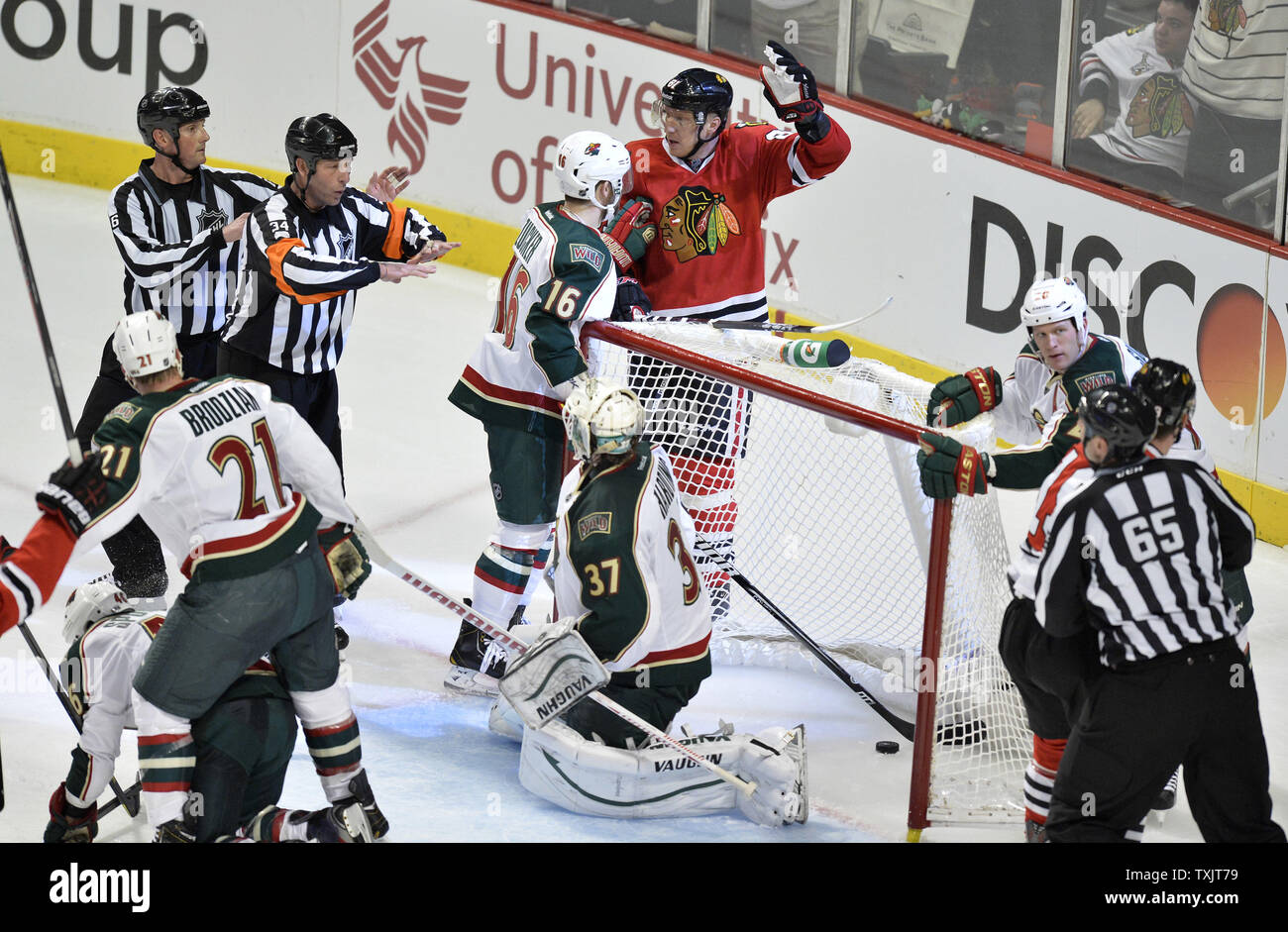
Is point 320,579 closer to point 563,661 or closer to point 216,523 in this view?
point 216,523

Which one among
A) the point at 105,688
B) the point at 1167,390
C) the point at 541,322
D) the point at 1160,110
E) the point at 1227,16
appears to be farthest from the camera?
the point at 1160,110

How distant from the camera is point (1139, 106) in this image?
241 inches

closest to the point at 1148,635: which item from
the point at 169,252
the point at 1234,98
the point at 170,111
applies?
the point at 169,252

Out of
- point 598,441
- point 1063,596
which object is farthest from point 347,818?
point 1063,596

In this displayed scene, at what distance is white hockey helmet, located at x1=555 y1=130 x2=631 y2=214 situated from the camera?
4.38 metres

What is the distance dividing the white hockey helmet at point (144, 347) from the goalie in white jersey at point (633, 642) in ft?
3.02

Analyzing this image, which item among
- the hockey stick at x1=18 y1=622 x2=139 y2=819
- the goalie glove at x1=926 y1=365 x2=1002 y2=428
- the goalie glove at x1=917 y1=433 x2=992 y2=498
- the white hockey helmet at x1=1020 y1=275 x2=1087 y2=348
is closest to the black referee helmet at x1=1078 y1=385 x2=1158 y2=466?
the goalie glove at x1=917 y1=433 x2=992 y2=498

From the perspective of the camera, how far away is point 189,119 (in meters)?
4.82

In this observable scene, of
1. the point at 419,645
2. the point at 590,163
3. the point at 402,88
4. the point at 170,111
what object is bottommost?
the point at 419,645

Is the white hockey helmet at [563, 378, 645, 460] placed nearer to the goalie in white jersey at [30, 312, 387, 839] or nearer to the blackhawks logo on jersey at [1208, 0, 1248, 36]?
the goalie in white jersey at [30, 312, 387, 839]

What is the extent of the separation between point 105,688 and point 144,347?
0.73m

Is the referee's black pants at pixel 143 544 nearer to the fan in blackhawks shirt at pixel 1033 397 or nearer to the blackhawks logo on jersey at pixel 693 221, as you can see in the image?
the blackhawks logo on jersey at pixel 693 221

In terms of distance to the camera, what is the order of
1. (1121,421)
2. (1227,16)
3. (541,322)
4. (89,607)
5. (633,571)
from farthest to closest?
(1227,16), (541,322), (633,571), (89,607), (1121,421)

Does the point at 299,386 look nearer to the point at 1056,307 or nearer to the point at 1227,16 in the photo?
the point at 1056,307
